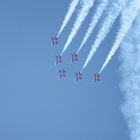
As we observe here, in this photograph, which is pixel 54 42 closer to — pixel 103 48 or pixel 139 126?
pixel 103 48

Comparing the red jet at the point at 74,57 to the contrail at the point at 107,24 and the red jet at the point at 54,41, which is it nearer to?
the contrail at the point at 107,24

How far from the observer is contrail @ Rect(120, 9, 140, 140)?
18953 millimetres

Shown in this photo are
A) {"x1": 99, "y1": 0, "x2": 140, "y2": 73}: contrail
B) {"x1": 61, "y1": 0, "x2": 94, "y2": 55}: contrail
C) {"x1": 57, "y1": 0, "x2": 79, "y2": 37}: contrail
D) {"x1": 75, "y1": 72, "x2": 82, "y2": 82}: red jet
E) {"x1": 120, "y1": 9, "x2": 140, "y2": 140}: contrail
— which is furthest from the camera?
{"x1": 75, "y1": 72, "x2": 82, "y2": 82}: red jet

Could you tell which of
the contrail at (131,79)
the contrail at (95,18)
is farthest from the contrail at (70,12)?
the contrail at (131,79)

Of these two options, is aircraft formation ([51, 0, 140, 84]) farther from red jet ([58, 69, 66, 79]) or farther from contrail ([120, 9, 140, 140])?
contrail ([120, 9, 140, 140])

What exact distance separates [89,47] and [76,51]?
59 cm

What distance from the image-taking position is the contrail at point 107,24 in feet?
59.4

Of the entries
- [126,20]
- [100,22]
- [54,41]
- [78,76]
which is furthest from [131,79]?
[54,41]

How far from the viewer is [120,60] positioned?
63.7 ft

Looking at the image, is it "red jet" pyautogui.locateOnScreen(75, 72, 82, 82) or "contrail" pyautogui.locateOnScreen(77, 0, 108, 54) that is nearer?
"contrail" pyautogui.locateOnScreen(77, 0, 108, 54)

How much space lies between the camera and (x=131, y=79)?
1925 cm

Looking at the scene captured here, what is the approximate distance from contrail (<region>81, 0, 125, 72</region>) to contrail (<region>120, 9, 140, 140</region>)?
910 mm

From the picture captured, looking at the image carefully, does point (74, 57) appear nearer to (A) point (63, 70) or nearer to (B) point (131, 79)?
(A) point (63, 70)

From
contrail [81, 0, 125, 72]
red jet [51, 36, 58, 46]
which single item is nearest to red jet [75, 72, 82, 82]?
contrail [81, 0, 125, 72]
